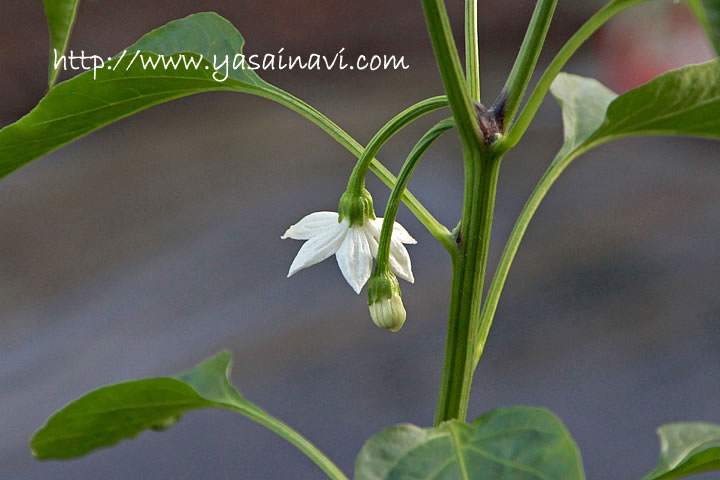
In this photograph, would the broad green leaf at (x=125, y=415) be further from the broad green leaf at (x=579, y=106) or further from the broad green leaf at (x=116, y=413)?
the broad green leaf at (x=579, y=106)

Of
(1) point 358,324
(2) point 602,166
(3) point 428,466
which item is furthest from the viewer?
(2) point 602,166

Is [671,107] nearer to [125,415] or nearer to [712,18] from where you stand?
[712,18]

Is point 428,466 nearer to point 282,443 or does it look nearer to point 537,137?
point 282,443

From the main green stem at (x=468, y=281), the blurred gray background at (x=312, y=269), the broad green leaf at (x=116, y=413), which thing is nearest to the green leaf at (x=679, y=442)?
the main green stem at (x=468, y=281)

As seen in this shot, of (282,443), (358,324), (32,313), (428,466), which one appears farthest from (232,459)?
(428,466)

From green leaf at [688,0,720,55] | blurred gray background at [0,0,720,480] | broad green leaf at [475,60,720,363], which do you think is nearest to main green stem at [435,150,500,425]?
broad green leaf at [475,60,720,363]

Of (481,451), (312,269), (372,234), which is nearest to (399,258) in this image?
(372,234)
